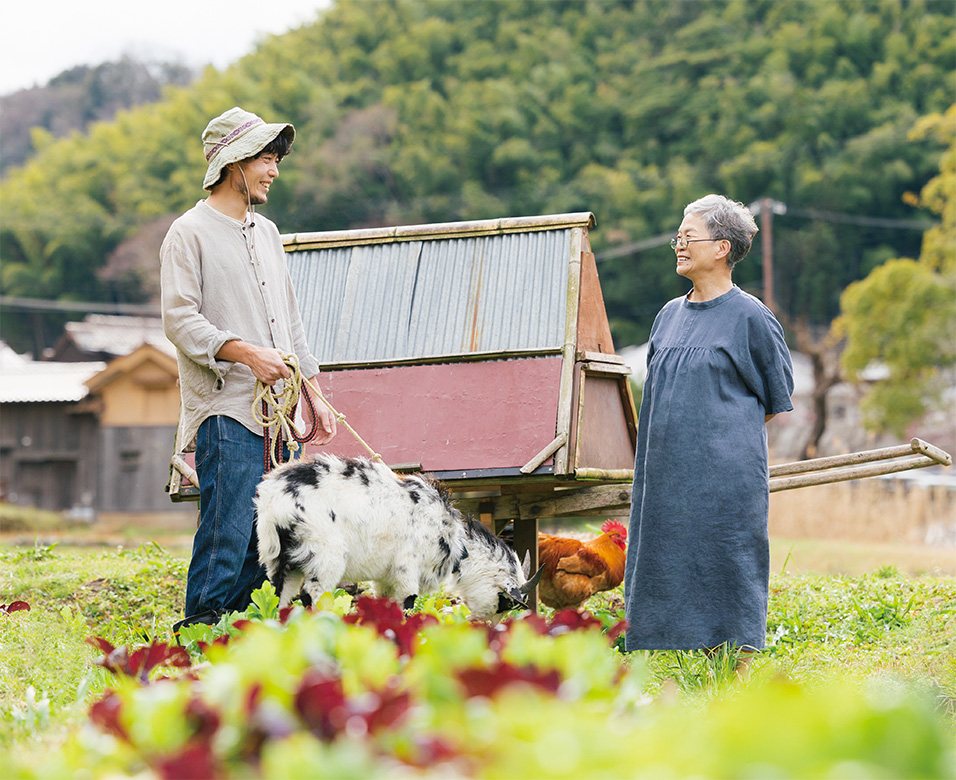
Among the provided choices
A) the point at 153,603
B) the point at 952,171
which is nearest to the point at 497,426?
the point at 153,603

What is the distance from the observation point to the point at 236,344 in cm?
456

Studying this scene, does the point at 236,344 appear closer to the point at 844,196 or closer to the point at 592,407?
the point at 592,407

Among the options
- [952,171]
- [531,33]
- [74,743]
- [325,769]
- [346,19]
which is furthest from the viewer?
[346,19]

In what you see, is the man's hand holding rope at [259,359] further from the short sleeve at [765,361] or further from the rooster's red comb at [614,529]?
the rooster's red comb at [614,529]

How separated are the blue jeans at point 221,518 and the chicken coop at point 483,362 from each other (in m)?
1.72

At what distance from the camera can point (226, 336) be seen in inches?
180

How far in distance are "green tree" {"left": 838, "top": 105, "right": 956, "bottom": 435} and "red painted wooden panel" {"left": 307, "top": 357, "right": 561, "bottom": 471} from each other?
2279 centimetres

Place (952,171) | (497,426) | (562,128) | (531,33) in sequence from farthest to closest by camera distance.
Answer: (531,33) < (562,128) < (952,171) < (497,426)

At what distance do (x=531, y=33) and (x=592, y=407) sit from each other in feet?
167

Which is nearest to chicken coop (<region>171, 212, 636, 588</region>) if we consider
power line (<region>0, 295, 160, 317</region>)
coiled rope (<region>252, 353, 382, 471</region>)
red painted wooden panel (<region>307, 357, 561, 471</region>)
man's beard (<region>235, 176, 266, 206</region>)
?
red painted wooden panel (<region>307, 357, 561, 471</region>)

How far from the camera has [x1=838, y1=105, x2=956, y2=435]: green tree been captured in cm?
2691

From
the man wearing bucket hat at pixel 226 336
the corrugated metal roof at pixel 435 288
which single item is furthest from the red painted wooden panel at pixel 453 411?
the man wearing bucket hat at pixel 226 336

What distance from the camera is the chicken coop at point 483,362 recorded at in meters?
6.25

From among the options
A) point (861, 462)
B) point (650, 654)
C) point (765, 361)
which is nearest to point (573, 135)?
point (861, 462)
